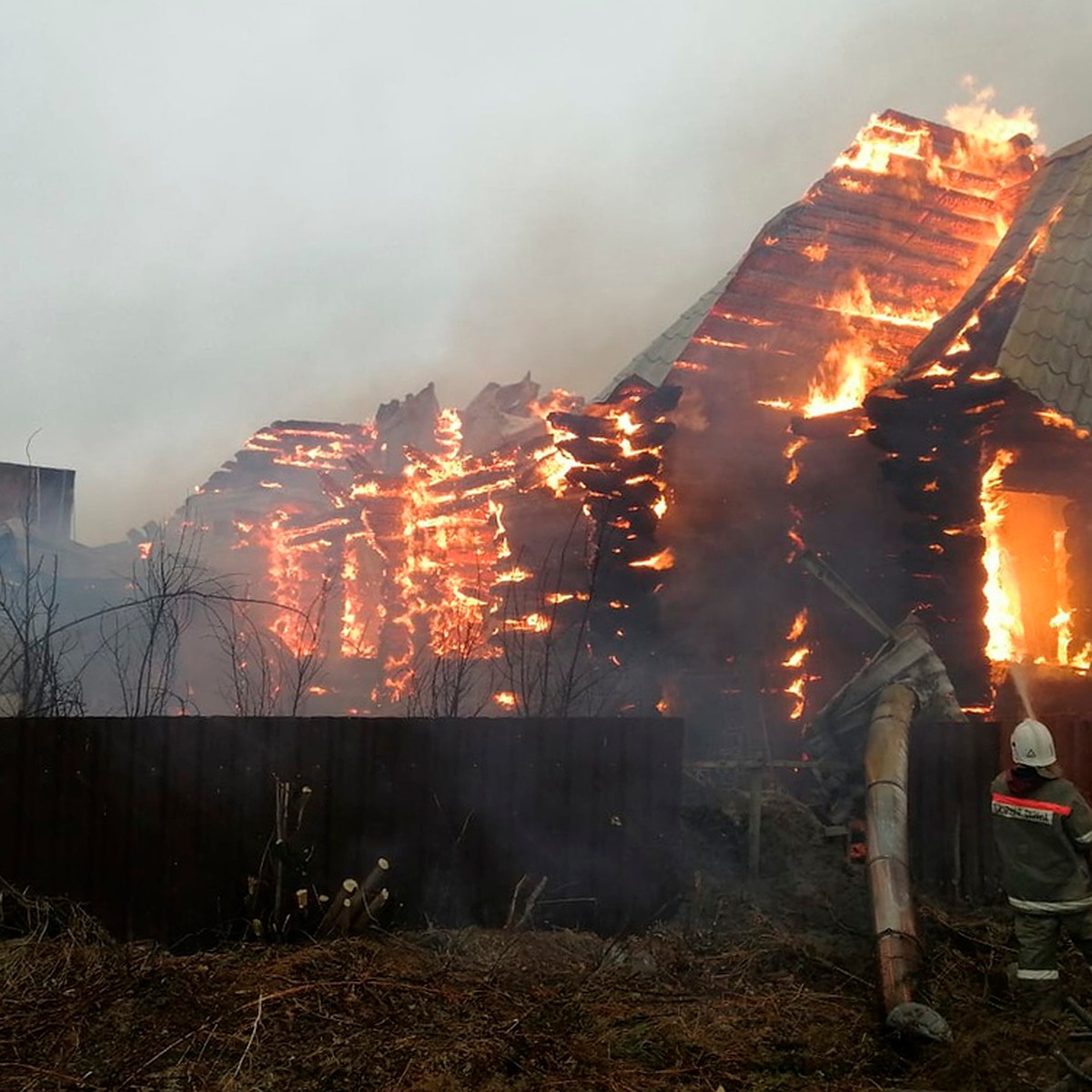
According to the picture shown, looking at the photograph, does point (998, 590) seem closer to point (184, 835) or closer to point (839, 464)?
point (839, 464)

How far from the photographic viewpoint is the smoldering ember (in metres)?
5.88

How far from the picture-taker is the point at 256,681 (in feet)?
79.2

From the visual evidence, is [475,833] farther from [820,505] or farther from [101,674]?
[101,674]

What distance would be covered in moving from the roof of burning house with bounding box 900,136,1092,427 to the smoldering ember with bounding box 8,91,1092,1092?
6cm

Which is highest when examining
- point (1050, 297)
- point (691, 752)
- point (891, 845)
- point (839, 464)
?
point (1050, 297)

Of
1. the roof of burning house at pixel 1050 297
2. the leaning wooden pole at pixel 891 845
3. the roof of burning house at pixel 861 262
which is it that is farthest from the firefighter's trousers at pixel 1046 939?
the roof of burning house at pixel 861 262

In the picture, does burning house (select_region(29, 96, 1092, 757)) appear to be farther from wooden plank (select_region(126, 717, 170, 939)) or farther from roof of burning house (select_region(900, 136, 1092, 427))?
wooden plank (select_region(126, 717, 170, 939))

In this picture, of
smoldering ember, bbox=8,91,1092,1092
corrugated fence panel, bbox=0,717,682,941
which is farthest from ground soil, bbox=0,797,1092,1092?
corrugated fence panel, bbox=0,717,682,941

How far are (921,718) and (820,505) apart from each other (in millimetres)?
6137

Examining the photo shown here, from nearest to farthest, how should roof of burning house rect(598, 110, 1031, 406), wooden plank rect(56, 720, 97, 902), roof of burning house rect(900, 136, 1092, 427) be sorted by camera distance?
1. wooden plank rect(56, 720, 97, 902)
2. roof of burning house rect(900, 136, 1092, 427)
3. roof of burning house rect(598, 110, 1031, 406)

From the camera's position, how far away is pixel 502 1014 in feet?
19.5

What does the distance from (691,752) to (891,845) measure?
7.16 meters

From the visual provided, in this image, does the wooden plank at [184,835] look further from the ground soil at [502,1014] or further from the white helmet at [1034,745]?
the white helmet at [1034,745]

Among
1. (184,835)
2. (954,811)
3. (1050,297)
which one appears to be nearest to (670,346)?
(1050,297)
